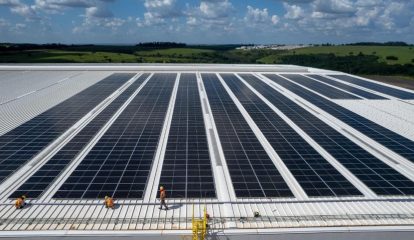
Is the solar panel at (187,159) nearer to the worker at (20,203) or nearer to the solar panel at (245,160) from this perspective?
the solar panel at (245,160)

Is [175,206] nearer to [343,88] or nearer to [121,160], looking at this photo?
[121,160]

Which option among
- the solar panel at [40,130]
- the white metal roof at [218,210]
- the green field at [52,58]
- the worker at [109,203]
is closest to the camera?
the white metal roof at [218,210]

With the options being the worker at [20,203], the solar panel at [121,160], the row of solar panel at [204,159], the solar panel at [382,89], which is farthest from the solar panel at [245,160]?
the solar panel at [382,89]

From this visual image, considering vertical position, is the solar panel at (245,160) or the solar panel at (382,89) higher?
the solar panel at (382,89)

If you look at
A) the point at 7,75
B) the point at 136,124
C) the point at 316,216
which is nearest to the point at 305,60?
the point at 7,75

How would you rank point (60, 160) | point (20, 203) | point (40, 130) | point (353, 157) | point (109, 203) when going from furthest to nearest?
point (40, 130), point (353, 157), point (60, 160), point (109, 203), point (20, 203)

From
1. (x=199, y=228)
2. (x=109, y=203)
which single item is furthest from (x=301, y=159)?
(x=109, y=203)
